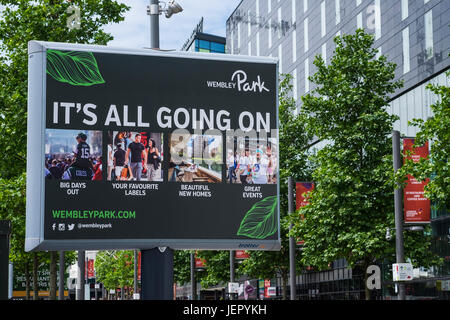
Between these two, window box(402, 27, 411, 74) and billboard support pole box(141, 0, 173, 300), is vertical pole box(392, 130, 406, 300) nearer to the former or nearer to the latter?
billboard support pole box(141, 0, 173, 300)

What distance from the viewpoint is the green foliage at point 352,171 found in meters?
26.8

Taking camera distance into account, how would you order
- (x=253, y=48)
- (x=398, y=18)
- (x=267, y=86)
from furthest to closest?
1. (x=253, y=48)
2. (x=398, y=18)
3. (x=267, y=86)

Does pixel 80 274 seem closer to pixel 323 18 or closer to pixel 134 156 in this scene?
pixel 134 156

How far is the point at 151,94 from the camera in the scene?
26.0ft

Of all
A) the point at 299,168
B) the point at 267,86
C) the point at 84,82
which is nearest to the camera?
the point at 84,82

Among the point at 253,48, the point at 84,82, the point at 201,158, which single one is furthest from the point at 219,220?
the point at 253,48

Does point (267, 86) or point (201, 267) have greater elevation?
point (267, 86)

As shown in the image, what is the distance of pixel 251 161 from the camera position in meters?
8.26

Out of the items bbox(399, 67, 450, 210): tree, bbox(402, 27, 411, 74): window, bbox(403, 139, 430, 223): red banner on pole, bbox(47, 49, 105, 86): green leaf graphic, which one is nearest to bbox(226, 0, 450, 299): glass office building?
bbox(402, 27, 411, 74): window

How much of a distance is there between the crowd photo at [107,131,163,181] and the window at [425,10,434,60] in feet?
127

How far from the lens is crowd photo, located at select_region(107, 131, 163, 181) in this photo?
7840 millimetres

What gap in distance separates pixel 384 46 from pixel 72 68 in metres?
45.1
